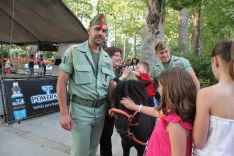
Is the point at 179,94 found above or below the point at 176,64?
below

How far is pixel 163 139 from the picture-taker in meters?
2.35

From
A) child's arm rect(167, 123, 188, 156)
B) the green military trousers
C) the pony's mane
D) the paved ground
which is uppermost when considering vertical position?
the pony's mane

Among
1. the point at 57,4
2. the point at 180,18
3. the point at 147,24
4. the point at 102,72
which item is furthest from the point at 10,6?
the point at 180,18

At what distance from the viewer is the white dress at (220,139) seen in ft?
7.02

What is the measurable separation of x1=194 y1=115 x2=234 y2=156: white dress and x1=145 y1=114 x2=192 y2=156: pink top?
137 millimetres

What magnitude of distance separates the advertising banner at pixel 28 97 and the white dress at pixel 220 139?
18.7ft

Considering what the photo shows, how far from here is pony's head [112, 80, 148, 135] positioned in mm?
3283

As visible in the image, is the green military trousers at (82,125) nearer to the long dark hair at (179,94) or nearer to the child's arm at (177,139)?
the long dark hair at (179,94)

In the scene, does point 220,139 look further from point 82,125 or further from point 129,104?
point 82,125

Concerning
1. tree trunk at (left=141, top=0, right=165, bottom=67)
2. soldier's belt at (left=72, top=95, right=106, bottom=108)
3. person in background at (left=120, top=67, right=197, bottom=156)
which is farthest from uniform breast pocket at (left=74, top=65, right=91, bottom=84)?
tree trunk at (left=141, top=0, right=165, bottom=67)

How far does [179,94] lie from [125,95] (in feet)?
3.51

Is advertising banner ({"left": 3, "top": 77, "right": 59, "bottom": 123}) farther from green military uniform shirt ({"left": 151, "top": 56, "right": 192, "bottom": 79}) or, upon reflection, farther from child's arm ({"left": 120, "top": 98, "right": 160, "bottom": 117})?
child's arm ({"left": 120, "top": 98, "right": 160, "bottom": 117})

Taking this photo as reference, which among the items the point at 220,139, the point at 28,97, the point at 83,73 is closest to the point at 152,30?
the point at 28,97

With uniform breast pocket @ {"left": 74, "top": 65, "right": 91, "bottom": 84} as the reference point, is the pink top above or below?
below
